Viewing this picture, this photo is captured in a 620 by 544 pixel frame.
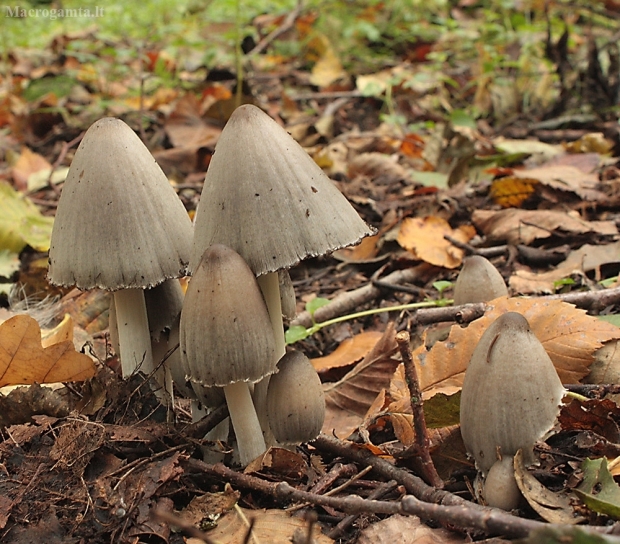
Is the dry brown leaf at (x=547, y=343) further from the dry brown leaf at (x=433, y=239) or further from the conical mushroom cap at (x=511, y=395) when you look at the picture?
the dry brown leaf at (x=433, y=239)

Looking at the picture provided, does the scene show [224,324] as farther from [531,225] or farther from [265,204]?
[531,225]

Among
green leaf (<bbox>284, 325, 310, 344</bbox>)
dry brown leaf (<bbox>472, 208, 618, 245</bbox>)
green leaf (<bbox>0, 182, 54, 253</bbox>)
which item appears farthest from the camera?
green leaf (<bbox>0, 182, 54, 253</bbox>)

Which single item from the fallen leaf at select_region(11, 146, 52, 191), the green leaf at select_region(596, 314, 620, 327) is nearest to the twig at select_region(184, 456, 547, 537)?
the green leaf at select_region(596, 314, 620, 327)

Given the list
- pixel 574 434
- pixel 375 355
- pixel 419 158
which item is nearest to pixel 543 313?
pixel 574 434

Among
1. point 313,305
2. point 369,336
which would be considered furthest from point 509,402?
point 313,305

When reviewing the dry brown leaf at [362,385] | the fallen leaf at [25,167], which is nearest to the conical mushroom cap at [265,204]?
the dry brown leaf at [362,385]

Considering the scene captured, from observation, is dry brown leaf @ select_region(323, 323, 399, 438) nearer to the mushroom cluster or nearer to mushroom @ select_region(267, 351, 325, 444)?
mushroom @ select_region(267, 351, 325, 444)

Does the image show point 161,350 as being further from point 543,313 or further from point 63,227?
point 543,313
